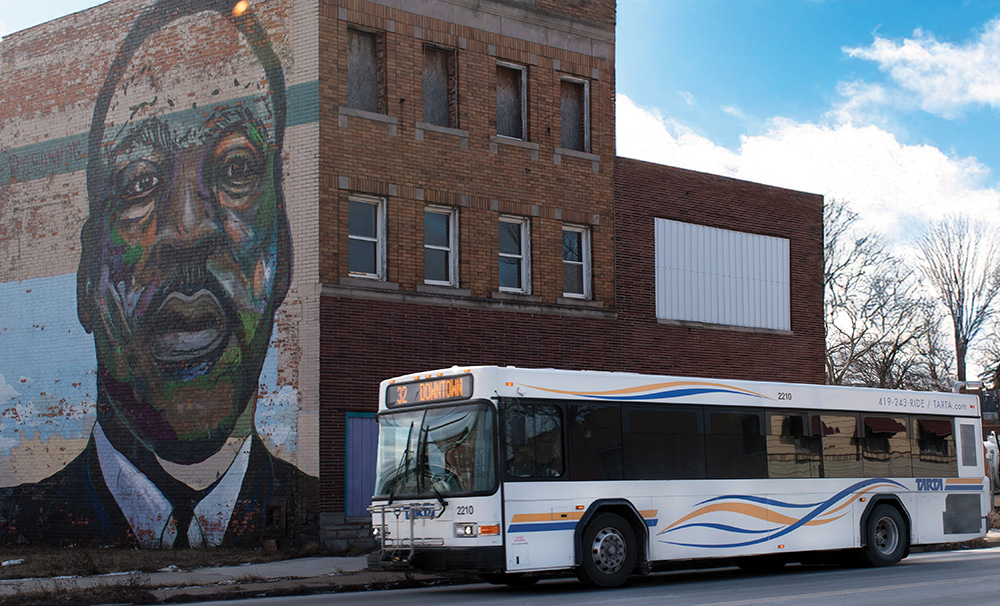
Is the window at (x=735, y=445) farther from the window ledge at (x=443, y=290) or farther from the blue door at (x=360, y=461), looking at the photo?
the window ledge at (x=443, y=290)

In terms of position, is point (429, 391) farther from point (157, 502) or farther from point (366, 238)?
point (157, 502)

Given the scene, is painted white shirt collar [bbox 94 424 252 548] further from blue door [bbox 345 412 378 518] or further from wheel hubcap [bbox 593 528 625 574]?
wheel hubcap [bbox 593 528 625 574]

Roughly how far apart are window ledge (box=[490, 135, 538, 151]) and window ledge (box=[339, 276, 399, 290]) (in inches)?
148

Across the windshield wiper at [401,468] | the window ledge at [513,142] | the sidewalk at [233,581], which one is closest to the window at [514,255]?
the window ledge at [513,142]

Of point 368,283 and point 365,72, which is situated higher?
point 365,72

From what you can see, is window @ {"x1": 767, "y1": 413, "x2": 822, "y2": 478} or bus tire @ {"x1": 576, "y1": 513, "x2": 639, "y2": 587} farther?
window @ {"x1": 767, "y1": 413, "x2": 822, "y2": 478}

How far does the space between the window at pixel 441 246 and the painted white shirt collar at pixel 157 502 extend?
186 inches

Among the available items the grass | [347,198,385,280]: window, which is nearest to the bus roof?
the grass

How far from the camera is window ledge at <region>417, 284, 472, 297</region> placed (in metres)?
21.0

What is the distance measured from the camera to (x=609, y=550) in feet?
46.2

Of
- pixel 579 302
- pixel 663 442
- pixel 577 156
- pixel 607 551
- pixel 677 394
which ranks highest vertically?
Result: pixel 577 156

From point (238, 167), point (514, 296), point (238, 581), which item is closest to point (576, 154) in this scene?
point (514, 296)

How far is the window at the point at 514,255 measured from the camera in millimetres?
22469

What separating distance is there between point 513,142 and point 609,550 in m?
10.5
